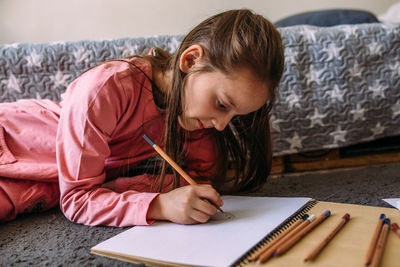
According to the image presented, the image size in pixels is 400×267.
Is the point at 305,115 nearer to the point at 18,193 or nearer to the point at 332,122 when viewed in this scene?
the point at 332,122

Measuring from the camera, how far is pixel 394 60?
109 cm

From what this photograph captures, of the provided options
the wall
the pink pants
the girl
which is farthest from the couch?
the wall

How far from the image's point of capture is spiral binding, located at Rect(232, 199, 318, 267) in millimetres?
426

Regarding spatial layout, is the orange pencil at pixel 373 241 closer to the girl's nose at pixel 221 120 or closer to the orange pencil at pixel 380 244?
the orange pencil at pixel 380 244

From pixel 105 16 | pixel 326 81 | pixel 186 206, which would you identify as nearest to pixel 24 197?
pixel 186 206

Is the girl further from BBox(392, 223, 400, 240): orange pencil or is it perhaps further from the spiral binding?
BBox(392, 223, 400, 240): orange pencil

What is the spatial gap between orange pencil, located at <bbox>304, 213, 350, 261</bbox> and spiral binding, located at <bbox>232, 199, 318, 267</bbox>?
0.06 meters

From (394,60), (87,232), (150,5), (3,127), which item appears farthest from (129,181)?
(150,5)

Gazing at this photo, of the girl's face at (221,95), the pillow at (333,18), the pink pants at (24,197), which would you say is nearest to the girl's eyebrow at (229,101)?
the girl's face at (221,95)

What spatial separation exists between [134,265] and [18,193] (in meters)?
0.40

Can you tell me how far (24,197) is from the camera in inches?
29.2

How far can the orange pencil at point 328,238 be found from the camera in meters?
0.42

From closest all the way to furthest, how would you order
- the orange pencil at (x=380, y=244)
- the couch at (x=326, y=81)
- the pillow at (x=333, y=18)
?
the orange pencil at (x=380, y=244) → the couch at (x=326, y=81) → the pillow at (x=333, y=18)

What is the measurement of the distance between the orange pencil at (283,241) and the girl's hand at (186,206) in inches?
5.7
